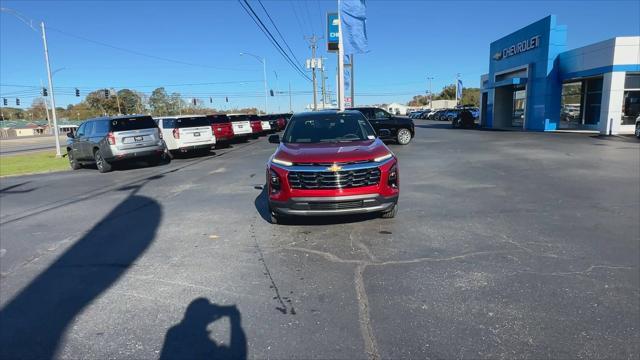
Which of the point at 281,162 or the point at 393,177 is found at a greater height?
the point at 281,162

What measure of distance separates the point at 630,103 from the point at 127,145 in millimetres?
27559

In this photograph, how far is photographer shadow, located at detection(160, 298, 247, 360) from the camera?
9.95 ft

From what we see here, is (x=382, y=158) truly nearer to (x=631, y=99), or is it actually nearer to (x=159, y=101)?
(x=631, y=99)

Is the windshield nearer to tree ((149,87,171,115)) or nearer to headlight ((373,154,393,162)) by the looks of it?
headlight ((373,154,393,162))

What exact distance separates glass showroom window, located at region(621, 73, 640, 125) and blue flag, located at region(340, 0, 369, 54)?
17.3m

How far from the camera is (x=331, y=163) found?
17.9 ft

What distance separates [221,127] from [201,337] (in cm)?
2027

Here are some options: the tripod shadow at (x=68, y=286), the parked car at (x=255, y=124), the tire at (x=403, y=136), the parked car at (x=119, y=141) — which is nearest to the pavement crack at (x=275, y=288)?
the tripod shadow at (x=68, y=286)

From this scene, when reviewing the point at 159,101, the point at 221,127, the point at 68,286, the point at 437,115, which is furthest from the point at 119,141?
the point at 159,101

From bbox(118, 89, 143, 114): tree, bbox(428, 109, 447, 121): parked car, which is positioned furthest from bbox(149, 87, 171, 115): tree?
bbox(428, 109, 447, 121): parked car

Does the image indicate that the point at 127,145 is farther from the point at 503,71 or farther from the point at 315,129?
the point at 503,71

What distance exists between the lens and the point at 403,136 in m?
19.4

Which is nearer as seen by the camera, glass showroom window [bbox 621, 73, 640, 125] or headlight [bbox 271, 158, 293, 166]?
headlight [bbox 271, 158, 293, 166]

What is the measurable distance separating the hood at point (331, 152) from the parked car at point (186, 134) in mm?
11604
